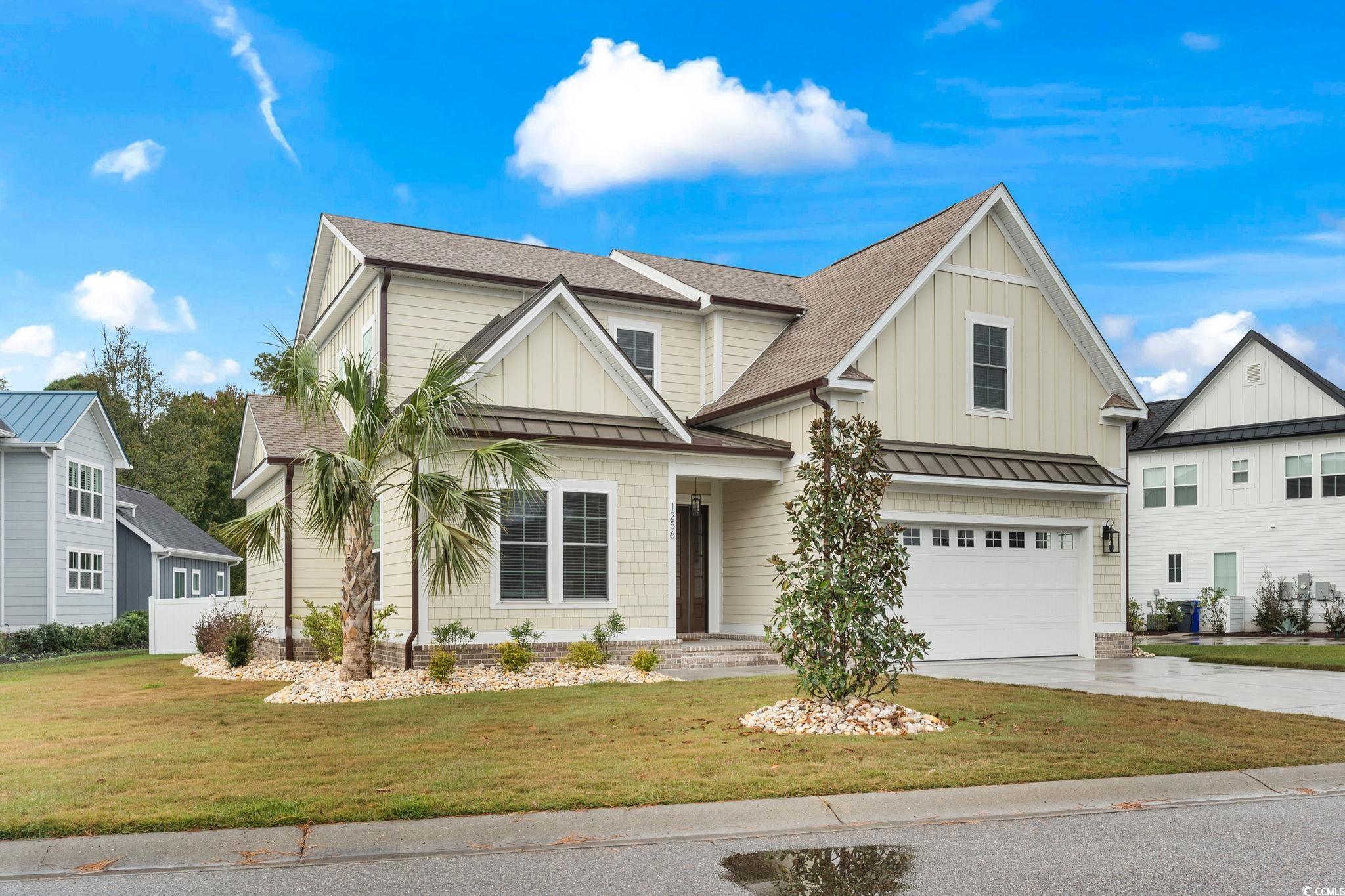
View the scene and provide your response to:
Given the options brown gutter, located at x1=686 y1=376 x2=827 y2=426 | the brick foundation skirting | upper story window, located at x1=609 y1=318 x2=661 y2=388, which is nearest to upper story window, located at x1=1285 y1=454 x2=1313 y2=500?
the brick foundation skirting

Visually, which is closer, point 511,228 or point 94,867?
point 94,867

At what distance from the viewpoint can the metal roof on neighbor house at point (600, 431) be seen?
650 inches

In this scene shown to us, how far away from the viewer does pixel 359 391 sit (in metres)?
14.1

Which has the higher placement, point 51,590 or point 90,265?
point 90,265

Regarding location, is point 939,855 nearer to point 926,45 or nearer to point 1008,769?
point 1008,769

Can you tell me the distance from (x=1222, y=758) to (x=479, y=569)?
10367 mm

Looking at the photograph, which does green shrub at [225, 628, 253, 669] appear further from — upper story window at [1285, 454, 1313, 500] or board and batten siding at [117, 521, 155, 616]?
upper story window at [1285, 454, 1313, 500]

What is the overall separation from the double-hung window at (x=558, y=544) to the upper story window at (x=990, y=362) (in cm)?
730

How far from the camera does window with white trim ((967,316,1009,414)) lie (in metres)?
19.6

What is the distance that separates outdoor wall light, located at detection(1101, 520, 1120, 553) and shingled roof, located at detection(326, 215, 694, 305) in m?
9.16

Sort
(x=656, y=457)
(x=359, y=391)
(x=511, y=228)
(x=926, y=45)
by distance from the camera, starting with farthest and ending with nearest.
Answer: (x=511, y=228), (x=926, y=45), (x=656, y=457), (x=359, y=391)

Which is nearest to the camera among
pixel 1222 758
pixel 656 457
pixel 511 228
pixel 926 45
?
pixel 1222 758

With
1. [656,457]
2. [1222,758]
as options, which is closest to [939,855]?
[1222,758]

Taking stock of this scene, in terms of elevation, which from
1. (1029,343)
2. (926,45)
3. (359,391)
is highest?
(926,45)
